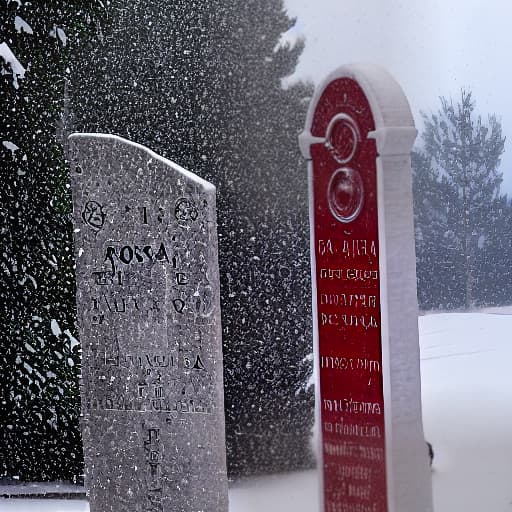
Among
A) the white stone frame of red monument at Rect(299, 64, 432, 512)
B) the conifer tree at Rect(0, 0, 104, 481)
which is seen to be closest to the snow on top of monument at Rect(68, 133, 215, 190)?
the white stone frame of red monument at Rect(299, 64, 432, 512)

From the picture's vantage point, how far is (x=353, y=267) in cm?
431

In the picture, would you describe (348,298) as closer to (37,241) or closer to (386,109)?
(386,109)

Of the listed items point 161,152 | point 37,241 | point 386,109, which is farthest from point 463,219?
point 386,109

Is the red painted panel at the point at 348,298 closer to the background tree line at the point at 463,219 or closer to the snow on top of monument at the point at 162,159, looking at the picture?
the snow on top of monument at the point at 162,159

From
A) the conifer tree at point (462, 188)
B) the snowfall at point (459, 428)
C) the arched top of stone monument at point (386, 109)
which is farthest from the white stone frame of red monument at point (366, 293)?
the conifer tree at point (462, 188)

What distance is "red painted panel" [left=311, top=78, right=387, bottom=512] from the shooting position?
4.24m

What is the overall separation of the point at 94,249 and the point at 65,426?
210cm

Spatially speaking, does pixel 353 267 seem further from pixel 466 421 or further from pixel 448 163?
pixel 448 163

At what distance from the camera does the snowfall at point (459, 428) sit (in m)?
6.21

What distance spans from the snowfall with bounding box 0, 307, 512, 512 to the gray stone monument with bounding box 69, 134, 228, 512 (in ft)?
5.55

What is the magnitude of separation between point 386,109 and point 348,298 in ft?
2.62

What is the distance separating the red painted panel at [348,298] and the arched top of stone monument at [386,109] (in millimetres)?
53

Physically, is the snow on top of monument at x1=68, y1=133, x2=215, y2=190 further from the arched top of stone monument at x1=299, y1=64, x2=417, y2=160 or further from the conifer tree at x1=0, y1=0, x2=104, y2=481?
the conifer tree at x1=0, y1=0, x2=104, y2=481

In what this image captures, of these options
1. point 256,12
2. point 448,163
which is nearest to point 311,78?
point 256,12
